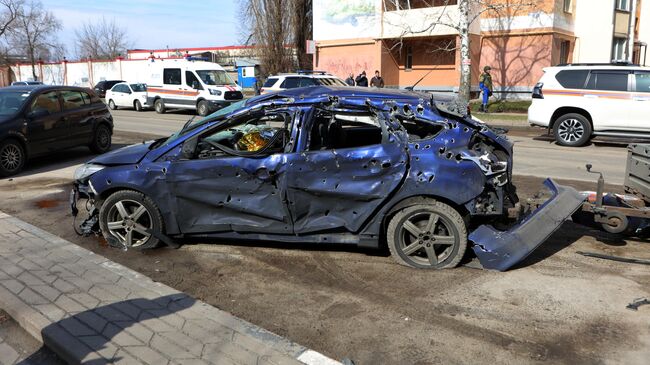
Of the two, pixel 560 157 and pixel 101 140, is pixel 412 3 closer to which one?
pixel 560 157

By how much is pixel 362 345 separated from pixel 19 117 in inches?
354

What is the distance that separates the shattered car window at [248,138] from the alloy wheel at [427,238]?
143 cm

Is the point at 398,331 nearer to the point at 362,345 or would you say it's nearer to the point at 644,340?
the point at 362,345

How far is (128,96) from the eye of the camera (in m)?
27.8

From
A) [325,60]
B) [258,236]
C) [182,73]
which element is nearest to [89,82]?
[325,60]

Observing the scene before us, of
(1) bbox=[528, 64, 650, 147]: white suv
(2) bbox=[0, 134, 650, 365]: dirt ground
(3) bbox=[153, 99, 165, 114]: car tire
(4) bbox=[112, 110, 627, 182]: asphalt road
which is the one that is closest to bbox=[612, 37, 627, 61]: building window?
(4) bbox=[112, 110, 627, 182]: asphalt road

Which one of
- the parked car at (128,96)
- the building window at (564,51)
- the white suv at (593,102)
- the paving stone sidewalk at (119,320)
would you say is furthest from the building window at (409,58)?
the paving stone sidewalk at (119,320)

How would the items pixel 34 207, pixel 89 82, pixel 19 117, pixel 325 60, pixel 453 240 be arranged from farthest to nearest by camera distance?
pixel 89 82 → pixel 325 60 → pixel 19 117 → pixel 34 207 → pixel 453 240

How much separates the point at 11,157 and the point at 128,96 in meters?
18.9

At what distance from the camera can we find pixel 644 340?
12.0 ft

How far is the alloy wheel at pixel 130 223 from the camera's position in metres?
5.47

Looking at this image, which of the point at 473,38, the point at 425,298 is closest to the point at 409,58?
the point at 473,38

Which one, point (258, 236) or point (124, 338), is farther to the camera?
point (258, 236)

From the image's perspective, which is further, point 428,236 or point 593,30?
point 593,30
